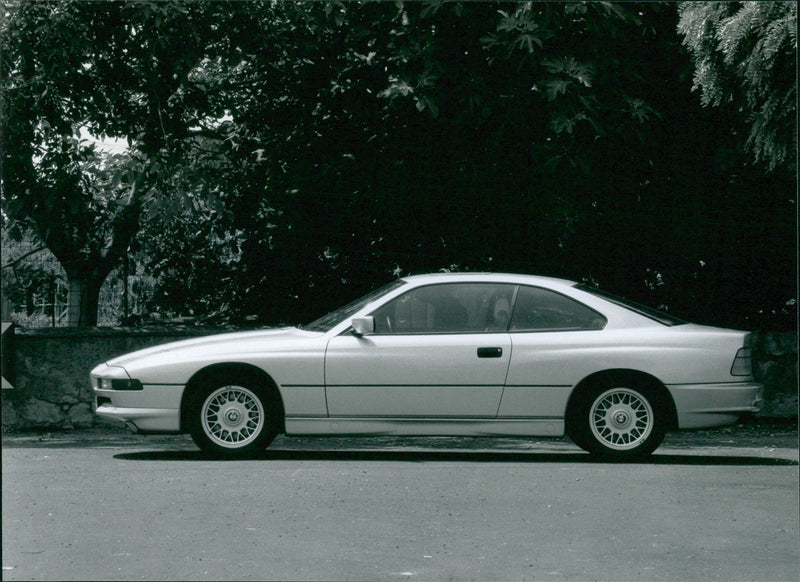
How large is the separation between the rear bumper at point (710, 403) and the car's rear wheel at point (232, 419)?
3288 millimetres

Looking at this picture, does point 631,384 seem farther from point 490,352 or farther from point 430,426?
point 430,426

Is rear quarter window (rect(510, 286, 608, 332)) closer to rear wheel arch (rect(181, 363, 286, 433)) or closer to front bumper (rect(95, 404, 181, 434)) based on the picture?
rear wheel arch (rect(181, 363, 286, 433))

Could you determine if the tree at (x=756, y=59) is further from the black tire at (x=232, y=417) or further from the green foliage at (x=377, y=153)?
the black tire at (x=232, y=417)

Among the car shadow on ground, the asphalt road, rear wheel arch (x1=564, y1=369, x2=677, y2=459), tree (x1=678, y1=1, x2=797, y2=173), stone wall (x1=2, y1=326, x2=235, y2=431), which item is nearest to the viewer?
the asphalt road

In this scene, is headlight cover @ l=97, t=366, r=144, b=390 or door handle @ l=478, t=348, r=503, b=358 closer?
door handle @ l=478, t=348, r=503, b=358

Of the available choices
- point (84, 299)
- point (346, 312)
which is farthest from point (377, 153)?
point (346, 312)

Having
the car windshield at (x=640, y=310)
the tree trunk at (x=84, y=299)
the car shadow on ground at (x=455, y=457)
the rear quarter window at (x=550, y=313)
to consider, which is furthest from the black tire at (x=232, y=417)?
the tree trunk at (x=84, y=299)

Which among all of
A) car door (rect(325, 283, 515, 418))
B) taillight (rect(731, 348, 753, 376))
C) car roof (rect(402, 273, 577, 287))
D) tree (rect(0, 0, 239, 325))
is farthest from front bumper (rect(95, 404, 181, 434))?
taillight (rect(731, 348, 753, 376))

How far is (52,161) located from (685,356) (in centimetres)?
777

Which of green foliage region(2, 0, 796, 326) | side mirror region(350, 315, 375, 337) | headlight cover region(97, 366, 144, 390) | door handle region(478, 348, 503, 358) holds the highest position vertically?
green foliage region(2, 0, 796, 326)

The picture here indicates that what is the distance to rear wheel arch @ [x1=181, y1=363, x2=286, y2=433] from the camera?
9.84m

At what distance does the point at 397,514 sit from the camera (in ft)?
24.5

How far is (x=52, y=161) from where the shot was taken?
13.9m

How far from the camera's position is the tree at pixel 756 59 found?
368 inches
